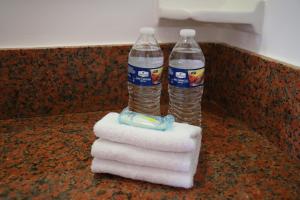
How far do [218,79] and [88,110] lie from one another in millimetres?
451

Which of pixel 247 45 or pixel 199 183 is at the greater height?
pixel 247 45

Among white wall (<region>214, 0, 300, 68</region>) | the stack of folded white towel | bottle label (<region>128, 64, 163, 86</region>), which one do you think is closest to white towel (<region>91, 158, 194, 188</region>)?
the stack of folded white towel

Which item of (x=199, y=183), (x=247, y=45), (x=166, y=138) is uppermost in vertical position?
(x=247, y=45)

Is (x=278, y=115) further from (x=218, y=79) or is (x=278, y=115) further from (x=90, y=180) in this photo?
(x=90, y=180)

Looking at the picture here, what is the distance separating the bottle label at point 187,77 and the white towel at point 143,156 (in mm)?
197

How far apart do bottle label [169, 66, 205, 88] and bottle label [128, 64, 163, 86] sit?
44mm

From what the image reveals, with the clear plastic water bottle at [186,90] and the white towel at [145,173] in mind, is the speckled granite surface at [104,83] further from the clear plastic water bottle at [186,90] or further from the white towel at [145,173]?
the white towel at [145,173]

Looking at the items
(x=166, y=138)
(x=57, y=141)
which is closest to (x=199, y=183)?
(x=166, y=138)

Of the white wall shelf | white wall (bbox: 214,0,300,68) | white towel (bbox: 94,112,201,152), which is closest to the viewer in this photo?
white towel (bbox: 94,112,201,152)

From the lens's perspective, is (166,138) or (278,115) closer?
(166,138)

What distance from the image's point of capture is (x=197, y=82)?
2.27 ft

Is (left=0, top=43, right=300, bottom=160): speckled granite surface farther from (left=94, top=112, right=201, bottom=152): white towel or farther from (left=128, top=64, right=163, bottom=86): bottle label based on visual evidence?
(left=94, top=112, right=201, bottom=152): white towel

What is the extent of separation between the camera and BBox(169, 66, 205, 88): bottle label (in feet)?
2.22

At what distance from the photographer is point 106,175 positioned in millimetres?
592
